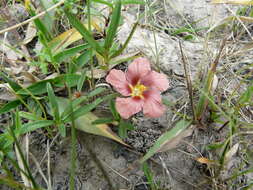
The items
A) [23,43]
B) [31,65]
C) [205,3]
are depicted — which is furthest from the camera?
[205,3]

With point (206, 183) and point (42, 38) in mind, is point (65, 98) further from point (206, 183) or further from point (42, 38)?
point (206, 183)

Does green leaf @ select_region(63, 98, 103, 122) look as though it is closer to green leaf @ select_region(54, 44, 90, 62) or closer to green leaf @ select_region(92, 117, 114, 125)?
green leaf @ select_region(92, 117, 114, 125)

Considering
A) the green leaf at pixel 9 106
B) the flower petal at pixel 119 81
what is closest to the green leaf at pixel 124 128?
the flower petal at pixel 119 81

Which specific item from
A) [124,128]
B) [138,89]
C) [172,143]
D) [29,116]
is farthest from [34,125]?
[172,143]

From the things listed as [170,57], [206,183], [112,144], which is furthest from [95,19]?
[206,183]

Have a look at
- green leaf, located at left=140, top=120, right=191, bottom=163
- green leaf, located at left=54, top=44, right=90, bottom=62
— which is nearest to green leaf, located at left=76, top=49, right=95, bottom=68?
green leaf, located at left=54, top=44, right=90, bottom=62

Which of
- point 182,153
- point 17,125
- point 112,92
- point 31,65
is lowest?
point 182,153

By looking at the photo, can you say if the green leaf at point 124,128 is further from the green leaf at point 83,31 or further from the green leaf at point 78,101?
the green leaf at point 83,31
